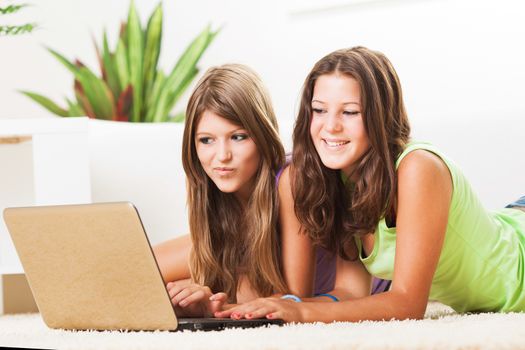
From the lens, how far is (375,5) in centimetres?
356

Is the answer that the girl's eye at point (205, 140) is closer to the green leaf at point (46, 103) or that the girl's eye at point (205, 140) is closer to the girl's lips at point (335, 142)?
the girl's lips at point (335, 142)

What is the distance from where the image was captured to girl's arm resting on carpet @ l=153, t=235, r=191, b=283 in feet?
6.63

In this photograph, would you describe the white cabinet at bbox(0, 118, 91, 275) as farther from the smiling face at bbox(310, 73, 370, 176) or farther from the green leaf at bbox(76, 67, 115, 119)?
the green leaf at bbox(76, 67, 115, 119)

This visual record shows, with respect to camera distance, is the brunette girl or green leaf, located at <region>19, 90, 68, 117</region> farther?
green leaf, located at <region>19, 90, 68, 117</region>

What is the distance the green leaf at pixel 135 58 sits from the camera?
3730mm

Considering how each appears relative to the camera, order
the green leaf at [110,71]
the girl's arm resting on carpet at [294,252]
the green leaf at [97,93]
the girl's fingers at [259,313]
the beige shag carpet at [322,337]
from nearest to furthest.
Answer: the beige shag carpet at [322,337] < the girl's fingers at [259,313] < the girl's arm resting on carpet at [294,252] < the green leaf at [97,93] < the green leaf at [110,71]

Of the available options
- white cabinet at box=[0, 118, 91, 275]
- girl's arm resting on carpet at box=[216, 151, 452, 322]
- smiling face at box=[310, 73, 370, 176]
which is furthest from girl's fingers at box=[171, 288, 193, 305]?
white cabinet at box=[0, 118, 91, 275]

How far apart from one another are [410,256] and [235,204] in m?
0.56

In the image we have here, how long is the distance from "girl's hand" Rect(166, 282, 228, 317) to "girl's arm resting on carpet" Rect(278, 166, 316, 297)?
0.20 m

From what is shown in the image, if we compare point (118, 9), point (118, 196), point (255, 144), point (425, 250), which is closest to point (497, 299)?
point (425, 250)

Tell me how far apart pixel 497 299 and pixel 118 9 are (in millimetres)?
3004

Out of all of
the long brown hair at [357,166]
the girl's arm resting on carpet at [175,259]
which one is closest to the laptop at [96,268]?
the long brown hair at [357,166]

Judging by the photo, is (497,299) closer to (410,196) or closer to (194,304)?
(410,196)

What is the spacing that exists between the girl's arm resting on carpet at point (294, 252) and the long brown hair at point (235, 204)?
0.02 m
